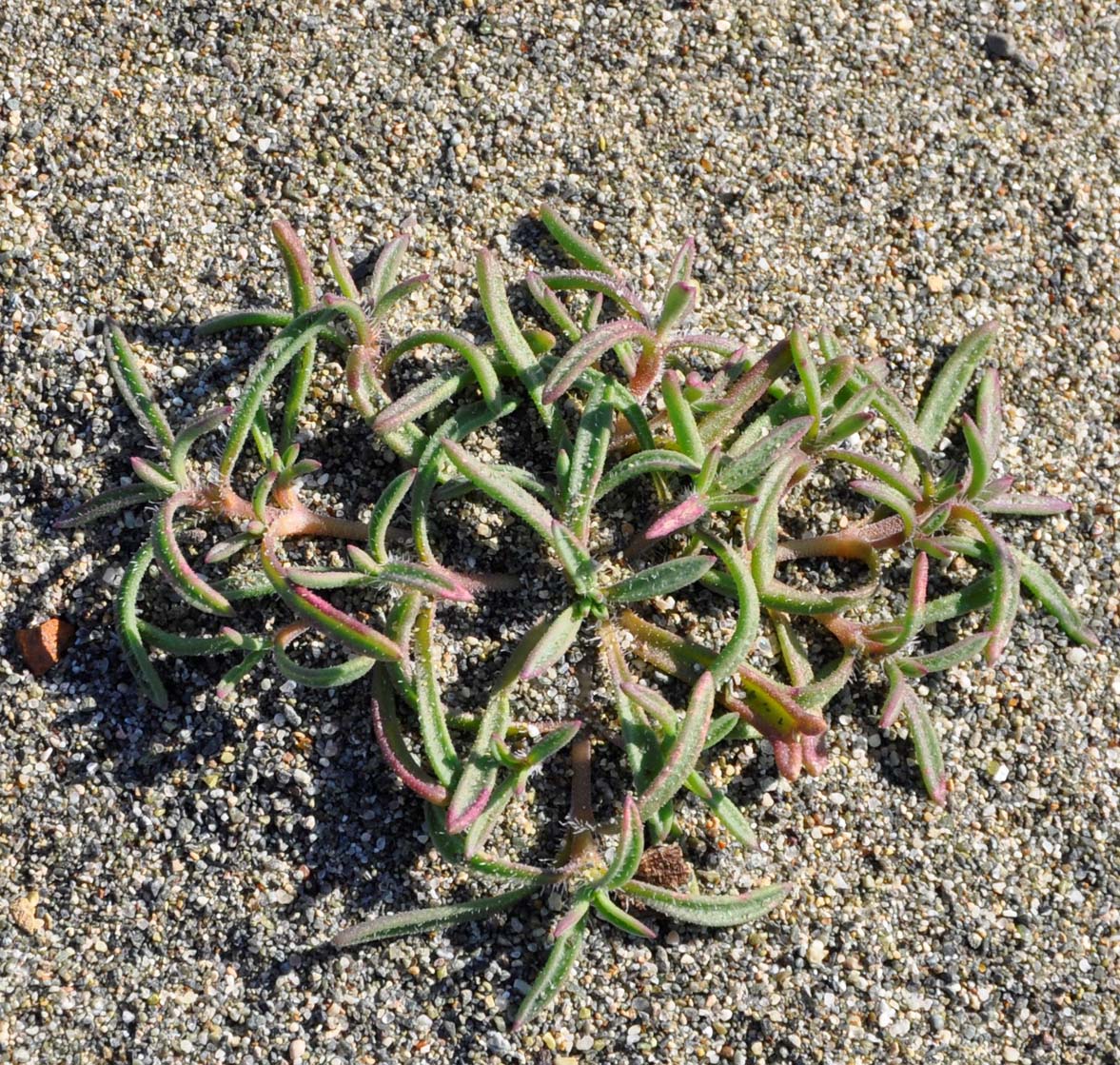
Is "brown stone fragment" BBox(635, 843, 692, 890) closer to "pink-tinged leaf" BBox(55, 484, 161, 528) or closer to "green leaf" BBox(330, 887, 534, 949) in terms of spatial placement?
"green leaf" BBox(330, 887, 534, 949)

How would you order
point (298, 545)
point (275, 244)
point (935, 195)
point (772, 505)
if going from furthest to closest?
point (935, 195)
point (275, 244)
point (298, 545)
point (772, 505)

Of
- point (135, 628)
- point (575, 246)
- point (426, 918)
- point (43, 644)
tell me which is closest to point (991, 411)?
point (575, 246)

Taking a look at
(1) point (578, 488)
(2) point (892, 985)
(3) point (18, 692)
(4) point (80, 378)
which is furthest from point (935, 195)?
(3) point (18, 692)

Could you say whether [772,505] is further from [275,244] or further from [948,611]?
[275,244]

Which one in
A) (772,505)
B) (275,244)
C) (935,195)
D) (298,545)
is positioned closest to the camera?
(772,505)

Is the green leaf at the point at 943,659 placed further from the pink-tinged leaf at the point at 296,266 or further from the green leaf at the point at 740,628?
the pink-tinged leaf at the point at 296,266

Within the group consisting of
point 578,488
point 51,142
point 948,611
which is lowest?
point 51,142

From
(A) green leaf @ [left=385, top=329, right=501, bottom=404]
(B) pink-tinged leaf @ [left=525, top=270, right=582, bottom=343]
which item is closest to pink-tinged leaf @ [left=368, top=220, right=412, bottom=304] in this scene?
(A) green leaf @ [left=385, top=329, right=501, bottom=404]
